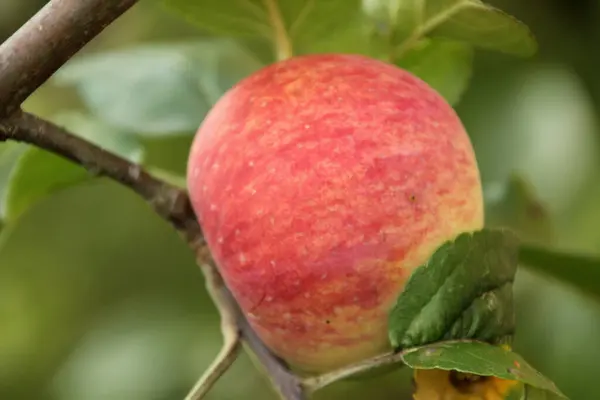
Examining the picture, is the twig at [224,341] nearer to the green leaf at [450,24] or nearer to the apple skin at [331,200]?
the apple skin at [331,200]

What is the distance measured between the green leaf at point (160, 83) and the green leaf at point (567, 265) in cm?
32

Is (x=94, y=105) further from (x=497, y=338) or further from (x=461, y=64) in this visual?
(x=497, y=338)

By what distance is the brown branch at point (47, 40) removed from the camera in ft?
1.33

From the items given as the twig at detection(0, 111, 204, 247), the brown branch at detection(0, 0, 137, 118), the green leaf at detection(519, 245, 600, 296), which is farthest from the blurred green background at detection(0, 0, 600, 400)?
the brown branch at detection(0, 0, 137, 118)

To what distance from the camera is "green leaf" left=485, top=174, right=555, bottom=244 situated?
0.76 metres

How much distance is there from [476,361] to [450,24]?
0.22 m

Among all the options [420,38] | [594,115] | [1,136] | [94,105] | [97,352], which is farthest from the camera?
[97,352]

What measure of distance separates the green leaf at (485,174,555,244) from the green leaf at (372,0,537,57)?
0.24m

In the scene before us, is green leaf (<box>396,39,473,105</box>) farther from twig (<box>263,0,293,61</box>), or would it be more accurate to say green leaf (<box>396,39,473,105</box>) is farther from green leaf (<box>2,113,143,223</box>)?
green leaf (<box>2,113,143,223</box>)

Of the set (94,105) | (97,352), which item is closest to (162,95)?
(94,105)

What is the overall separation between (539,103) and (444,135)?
0.59m

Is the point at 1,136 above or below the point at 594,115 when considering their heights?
Result: above

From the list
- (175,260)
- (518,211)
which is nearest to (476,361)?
(518,211)

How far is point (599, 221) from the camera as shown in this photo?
98 centimetres
